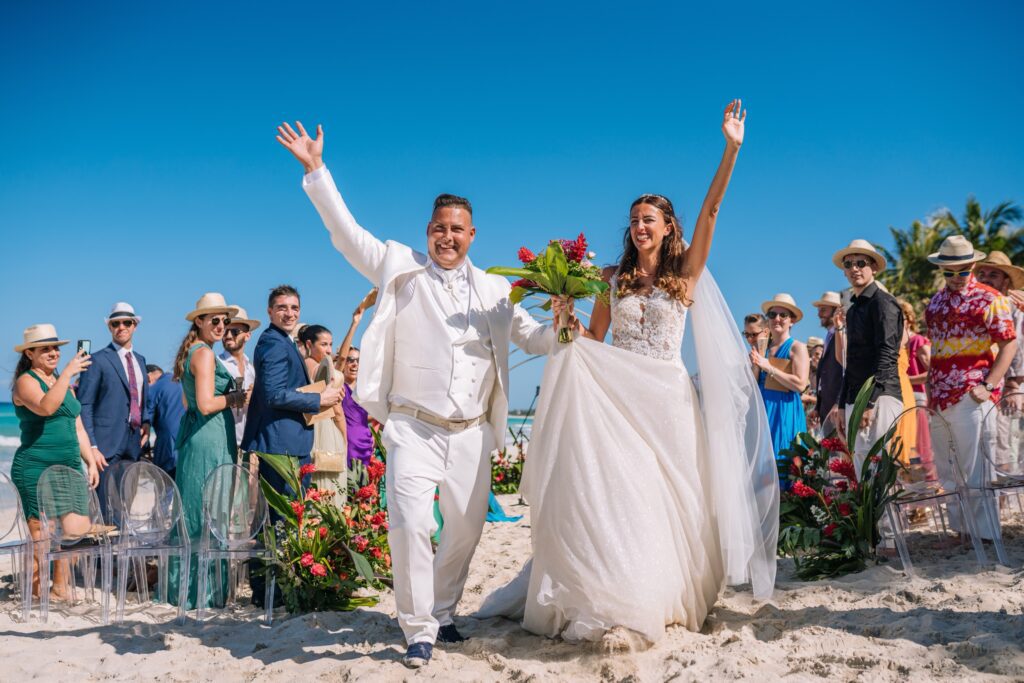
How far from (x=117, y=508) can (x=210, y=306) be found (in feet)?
5.67

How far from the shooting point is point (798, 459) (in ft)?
20.3

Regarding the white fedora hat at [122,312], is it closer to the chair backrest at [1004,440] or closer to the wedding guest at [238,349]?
the wedding guest at [238,349]

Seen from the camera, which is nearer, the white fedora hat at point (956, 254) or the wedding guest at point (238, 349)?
the white fedora hat at point (956, 254)

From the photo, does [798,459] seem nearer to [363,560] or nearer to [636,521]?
[636,521]

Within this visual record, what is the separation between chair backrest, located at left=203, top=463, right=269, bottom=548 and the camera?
5.52 meters

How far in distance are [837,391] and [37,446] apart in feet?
21.6

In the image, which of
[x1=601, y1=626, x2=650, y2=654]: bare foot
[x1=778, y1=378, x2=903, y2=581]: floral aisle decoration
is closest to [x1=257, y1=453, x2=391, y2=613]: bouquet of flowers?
[x1=601, y1=626, x2=650, y2=654]: bare foot

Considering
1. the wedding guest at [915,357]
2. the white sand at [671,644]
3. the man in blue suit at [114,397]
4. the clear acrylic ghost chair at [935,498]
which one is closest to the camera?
the white sand at [671,644]

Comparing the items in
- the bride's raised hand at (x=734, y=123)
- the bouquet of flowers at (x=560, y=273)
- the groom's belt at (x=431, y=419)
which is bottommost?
the groom's belt at (x=431, y=419)

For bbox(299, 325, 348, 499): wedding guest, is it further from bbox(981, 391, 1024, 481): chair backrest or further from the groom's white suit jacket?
bbox(981, 391, 1024, 481): chair backrest

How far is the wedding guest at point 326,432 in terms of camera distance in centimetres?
635

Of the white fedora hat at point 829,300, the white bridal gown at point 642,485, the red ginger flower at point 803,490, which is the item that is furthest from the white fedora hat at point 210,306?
the white fedora hat at point 829,300

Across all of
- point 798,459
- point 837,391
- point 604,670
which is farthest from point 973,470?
point 604,670

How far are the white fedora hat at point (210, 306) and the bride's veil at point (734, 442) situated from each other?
3.59 m
